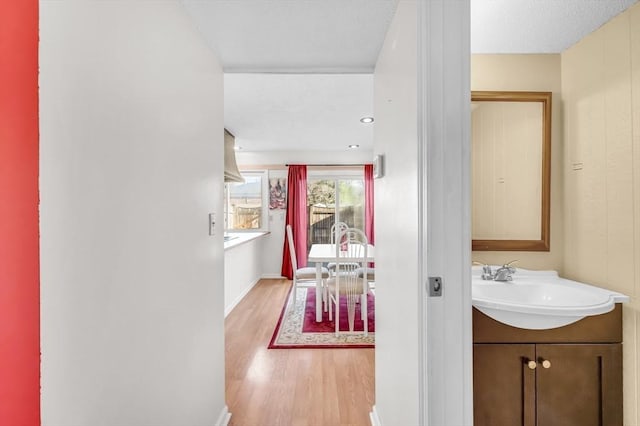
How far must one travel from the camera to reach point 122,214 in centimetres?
91

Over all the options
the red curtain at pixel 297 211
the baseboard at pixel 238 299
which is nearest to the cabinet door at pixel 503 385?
the baseboard at pixel 238 299

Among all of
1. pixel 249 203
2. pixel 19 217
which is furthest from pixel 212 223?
pixel 249 203

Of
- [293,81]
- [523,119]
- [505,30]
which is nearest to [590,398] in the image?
[523,119]

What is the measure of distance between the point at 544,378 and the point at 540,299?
1.21 ft

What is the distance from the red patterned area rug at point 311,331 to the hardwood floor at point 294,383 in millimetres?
88

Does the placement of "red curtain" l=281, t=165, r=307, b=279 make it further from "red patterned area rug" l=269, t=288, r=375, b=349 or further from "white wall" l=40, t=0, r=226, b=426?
"white wall" l=40, t=0, r=226, b=426

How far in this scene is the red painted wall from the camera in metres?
0.57

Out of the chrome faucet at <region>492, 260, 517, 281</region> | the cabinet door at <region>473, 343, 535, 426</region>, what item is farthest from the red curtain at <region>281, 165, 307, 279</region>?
the cabinet door at <region>473, 343, 535, 426</region>

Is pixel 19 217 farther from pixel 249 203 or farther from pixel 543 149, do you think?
pixel 249 203

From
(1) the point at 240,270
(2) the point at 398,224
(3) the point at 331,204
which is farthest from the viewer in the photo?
(3) the point at 331,204

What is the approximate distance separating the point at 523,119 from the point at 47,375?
214 cm

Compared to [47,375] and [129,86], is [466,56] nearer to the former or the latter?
[129,86]

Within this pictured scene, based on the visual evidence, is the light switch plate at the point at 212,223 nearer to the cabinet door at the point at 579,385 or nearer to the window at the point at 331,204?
the cabinet door at the point at 579,385

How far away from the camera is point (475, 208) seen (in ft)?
5.87
